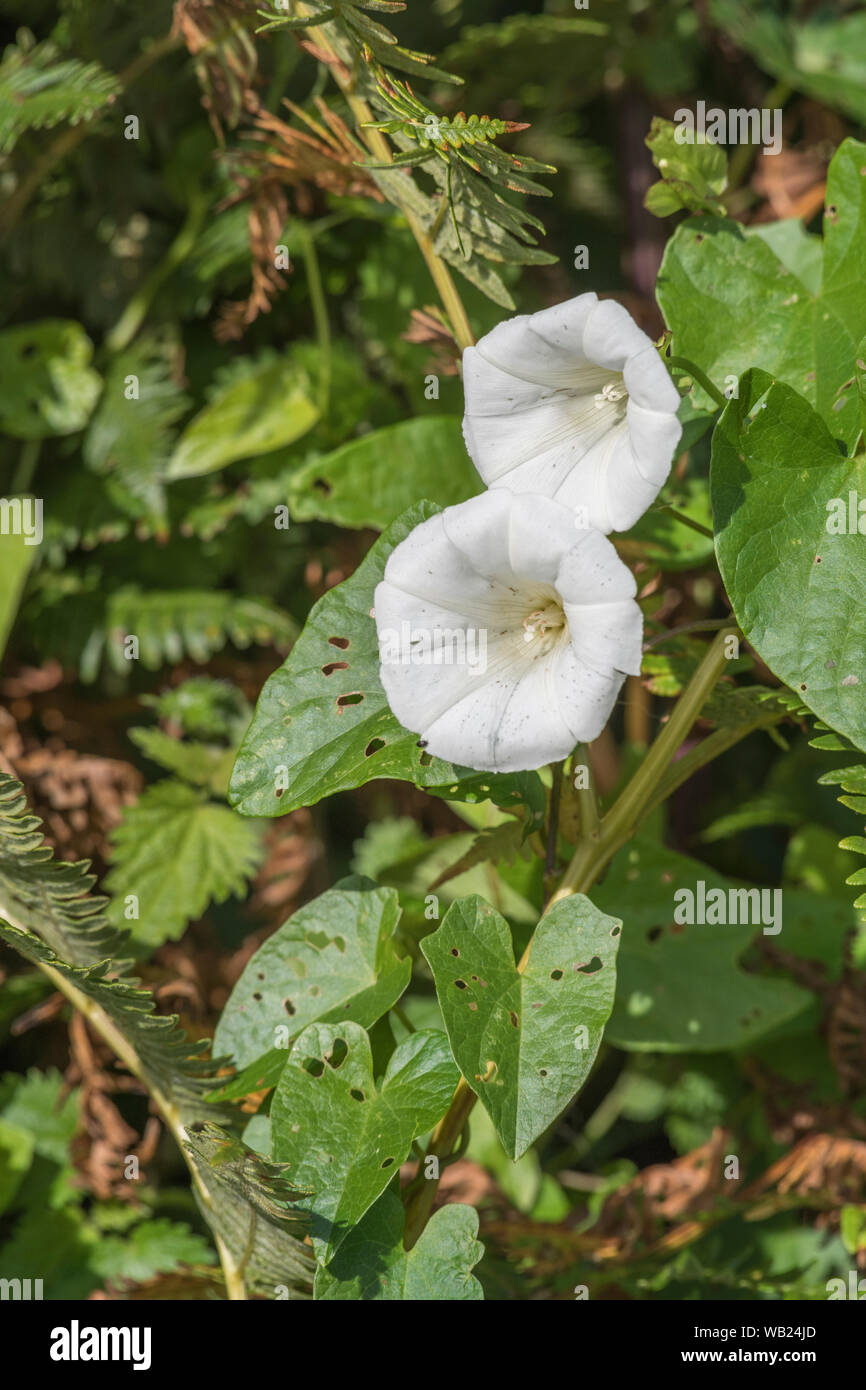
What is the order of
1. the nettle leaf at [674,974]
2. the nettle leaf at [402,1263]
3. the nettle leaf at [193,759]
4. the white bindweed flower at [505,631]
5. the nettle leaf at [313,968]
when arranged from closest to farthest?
the white bindweed flower at [505,631]
the nettle leaf at [402,1263]
the nettle leaf at [313,968]
the nettle leaf at [674,974]
the nettle leaf at [193,759]

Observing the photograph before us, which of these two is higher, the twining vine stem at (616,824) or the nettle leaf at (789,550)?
the nettle leaf at (789,550)

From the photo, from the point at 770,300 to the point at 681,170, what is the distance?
12 centimetres

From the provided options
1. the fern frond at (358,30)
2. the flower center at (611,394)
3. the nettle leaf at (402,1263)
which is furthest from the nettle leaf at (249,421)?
the nettle leaf at (402,1263)

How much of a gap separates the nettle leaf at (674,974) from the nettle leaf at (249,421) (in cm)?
60

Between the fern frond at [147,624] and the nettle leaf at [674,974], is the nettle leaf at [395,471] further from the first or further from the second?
the nettle leaf at [674,974]

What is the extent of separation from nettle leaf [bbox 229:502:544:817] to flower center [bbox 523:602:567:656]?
0.31ft

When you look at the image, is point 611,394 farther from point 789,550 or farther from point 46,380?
point 46,380

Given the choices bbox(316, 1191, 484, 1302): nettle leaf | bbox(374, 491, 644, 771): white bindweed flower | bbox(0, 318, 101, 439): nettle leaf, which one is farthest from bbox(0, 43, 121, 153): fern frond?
bbox(316, 1191, 484, 1302): nettle leaf

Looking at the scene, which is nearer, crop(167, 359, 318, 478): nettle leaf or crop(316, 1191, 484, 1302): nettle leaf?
crop(316, 1191, 484, 1302): nettle leaf

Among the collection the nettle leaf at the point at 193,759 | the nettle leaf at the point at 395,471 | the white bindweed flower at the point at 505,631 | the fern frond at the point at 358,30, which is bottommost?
the nettle leaf at the point at 193,759

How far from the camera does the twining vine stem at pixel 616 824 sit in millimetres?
805

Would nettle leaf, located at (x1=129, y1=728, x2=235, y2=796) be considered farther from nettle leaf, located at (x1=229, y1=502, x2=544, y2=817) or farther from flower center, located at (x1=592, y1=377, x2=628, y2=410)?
flower center, located at (x1=592, y1=377, x2=628, y2=410)

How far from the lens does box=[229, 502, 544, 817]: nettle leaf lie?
75cm

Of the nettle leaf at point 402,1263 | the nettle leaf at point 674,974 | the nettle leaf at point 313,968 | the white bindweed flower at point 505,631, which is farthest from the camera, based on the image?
the nettle leaf at point 674,974
